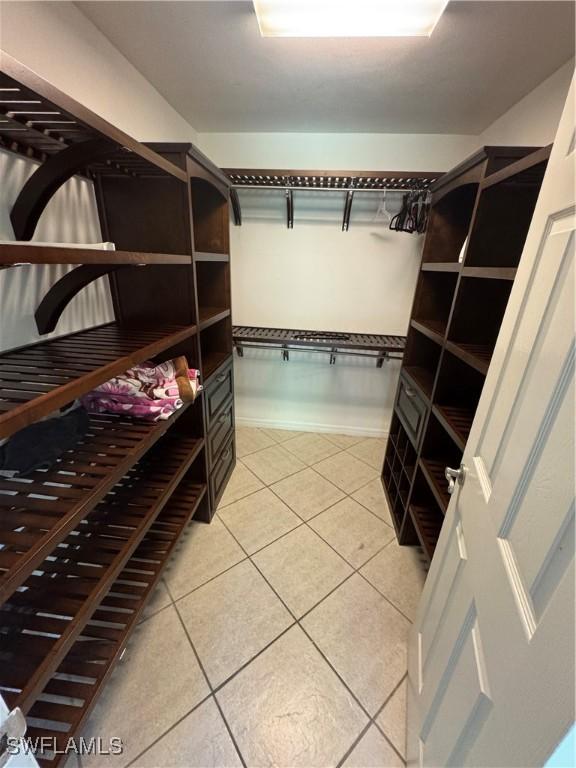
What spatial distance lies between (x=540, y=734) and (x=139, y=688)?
52.1 inches

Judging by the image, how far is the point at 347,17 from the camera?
1.06 meters

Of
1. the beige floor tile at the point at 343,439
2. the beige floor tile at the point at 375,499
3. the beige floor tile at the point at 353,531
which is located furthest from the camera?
the beige floor tile at the point at 343,439

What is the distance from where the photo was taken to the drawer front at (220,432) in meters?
1.83

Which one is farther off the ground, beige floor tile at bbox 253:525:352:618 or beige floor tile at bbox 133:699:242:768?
beige floor tile at bbox 133:699:242:768

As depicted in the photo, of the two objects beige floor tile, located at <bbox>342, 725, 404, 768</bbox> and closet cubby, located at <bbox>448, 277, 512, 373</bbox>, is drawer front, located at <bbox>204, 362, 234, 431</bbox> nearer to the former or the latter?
closet cubby, located at <bbox>448, 277, 512, 373</bbox>

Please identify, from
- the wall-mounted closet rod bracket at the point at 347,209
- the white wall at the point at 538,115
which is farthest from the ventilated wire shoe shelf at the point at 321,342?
the white wall at the point at 538,115

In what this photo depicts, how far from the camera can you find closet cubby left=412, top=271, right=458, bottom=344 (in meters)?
1.80

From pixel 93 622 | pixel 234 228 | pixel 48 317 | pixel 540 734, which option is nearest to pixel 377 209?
pixel 234 228

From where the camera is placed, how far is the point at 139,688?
114 cm

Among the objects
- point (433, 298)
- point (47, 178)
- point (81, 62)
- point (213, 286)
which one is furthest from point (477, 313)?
point (81, 62)

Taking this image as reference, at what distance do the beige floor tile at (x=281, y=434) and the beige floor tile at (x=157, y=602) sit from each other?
1.48m

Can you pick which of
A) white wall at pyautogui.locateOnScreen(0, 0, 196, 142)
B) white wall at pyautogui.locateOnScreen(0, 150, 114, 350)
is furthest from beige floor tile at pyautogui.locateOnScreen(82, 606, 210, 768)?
white wall at pyautogui.locateOnScreen(0, 0, 196, 142)

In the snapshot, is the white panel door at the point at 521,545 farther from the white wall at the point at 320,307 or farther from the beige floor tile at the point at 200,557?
the white wall at the point at 320,307

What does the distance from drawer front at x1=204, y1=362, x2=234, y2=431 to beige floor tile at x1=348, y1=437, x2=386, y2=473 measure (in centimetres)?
126
